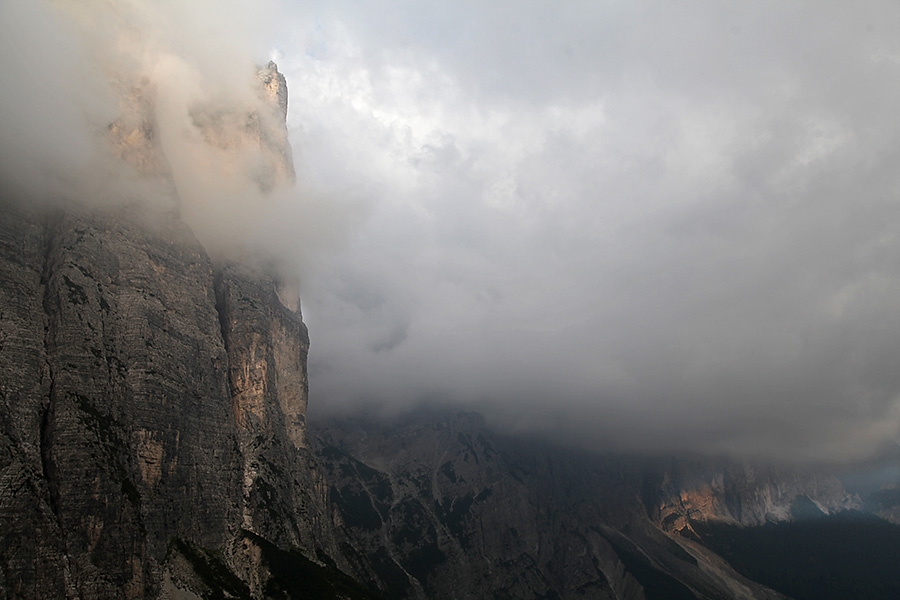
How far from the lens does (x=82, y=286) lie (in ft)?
378

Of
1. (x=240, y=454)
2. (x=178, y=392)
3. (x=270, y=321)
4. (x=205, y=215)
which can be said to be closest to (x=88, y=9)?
(x=205, y=215)

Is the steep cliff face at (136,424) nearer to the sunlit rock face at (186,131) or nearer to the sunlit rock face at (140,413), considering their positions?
the sunlit rock face at (140,413)

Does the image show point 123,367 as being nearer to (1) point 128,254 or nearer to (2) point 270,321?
(1) point 128,254

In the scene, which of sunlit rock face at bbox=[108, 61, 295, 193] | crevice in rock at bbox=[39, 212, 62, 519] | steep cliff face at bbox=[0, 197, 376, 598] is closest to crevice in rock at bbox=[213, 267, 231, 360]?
steep cliff face at bbox=[0, 197, 376, 598]

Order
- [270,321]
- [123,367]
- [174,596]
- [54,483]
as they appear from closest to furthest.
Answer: [54,483] < [174,596] < [123,367] < [270,321]

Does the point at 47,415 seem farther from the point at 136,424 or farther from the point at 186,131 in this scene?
the point at 186,131

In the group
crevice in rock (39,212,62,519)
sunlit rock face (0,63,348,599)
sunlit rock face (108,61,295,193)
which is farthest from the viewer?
sunlit rock face (108,61,295,193)

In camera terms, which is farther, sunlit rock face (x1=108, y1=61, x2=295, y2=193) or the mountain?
sunlit rock face (x1=108, y1=61, x2=295, y2=193)

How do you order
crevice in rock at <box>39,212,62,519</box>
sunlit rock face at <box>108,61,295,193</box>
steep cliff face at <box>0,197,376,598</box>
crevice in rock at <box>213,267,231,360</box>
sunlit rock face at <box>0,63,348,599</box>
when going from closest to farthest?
steep cliff face at <box>0,197,376,598</box> → sunlit rock face at <box>0,63,348,599</box> → crevice in rock at <box>39,212,62,519</box> → sunlit rock face at <box>108,61,295,193</box> → crevice in rock at <box>213,267,231,360</box>

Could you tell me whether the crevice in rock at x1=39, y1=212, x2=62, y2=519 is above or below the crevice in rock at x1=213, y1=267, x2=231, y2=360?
below

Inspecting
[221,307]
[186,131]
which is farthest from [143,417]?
[186,131]

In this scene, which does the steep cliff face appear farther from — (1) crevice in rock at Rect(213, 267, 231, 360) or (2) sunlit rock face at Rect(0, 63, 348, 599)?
(1) crevice in rock at Rect(213, 267, 231, 360)

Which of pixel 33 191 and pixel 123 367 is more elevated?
pixel 33 191

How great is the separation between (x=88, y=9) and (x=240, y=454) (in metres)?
136
